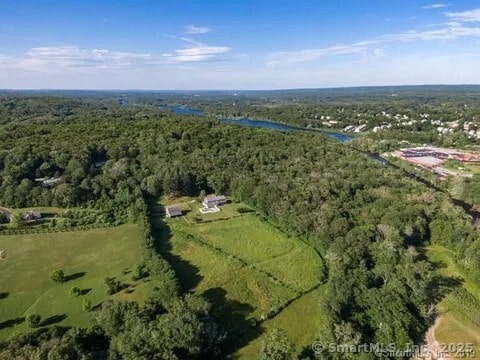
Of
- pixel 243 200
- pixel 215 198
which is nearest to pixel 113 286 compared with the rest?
pixel 215 198

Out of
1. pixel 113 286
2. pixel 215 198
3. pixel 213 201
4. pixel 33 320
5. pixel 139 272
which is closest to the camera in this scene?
pixel 33 320

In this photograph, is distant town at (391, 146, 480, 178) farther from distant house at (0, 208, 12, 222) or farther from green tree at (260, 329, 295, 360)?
distant house at (0, 208, 12, 222)

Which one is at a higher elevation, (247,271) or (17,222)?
(17,222)

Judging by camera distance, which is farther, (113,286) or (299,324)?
(113,286)

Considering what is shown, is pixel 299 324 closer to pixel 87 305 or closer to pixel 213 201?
pixel 87 305

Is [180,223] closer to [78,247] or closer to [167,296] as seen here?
[78,247]

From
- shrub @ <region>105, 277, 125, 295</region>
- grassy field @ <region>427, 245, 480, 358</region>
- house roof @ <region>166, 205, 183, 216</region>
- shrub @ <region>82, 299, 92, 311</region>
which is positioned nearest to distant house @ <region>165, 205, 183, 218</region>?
house roof @ <region>166, 205, 183, 216</region>
